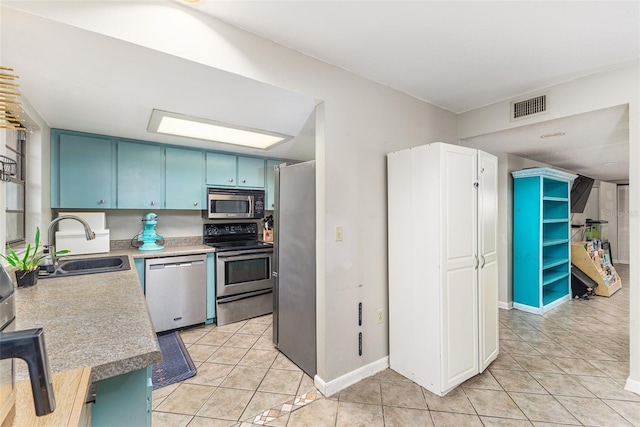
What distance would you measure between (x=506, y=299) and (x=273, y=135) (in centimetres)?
368

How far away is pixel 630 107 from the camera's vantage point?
81.7 inches

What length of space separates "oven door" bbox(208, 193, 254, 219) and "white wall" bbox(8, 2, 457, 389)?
1929 millimetres

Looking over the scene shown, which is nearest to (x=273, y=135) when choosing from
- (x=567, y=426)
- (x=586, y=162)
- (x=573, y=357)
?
(x=567, y=426)

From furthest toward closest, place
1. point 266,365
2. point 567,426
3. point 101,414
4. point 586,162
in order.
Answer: point 586,162 → point 266,365 → point 567,426 → point 101,414

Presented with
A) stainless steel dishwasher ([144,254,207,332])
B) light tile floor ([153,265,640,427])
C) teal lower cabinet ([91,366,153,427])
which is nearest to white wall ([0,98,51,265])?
stainless steel dishwasher ([144,254,207,332])

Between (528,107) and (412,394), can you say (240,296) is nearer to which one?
(412,394)

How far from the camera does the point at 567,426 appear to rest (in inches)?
68.3

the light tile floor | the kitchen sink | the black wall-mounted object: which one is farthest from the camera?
the black wall-mounted object

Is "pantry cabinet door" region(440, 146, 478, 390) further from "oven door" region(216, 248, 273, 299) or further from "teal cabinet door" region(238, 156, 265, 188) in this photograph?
"teal cabinet door" region(238, 156, 265, 188)

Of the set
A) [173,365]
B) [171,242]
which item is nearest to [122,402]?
[173,365]

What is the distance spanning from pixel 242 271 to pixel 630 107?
3749mm

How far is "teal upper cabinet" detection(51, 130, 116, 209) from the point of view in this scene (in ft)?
8.91

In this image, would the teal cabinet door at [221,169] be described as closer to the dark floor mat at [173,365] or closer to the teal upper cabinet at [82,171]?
the teal upper cabinet at [82,171]

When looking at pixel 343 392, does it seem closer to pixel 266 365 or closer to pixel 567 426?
pixel 266 365
